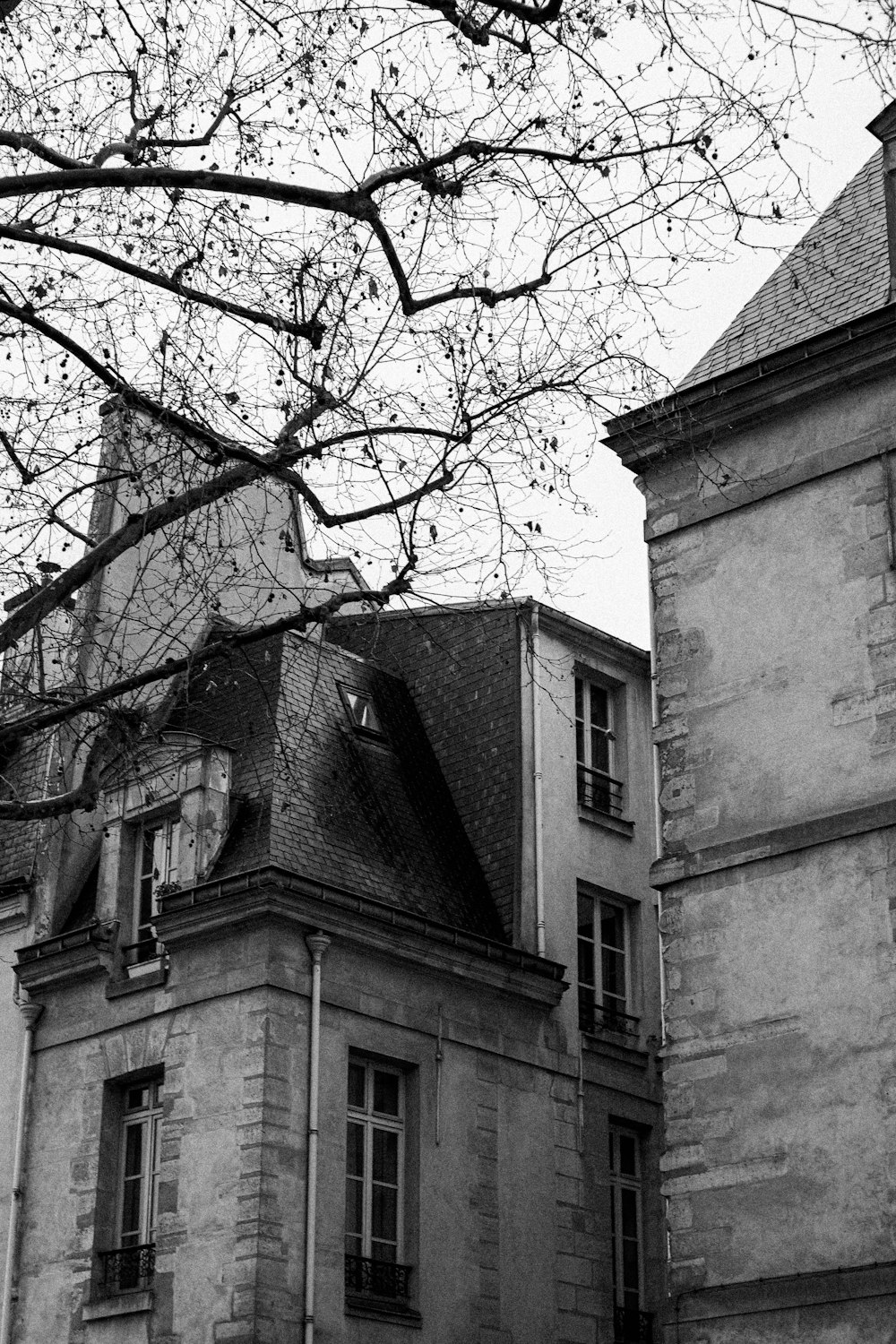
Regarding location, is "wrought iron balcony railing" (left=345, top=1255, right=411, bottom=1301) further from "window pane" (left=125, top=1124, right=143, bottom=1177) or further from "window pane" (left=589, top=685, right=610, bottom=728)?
"window pane" (left=589, top=685, right=610, bottom=728)

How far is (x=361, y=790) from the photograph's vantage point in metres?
20.5

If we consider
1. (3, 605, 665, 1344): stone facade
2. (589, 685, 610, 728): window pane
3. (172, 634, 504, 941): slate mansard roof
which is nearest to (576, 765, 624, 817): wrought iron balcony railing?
(3, 605, 665, 1344): stone facade

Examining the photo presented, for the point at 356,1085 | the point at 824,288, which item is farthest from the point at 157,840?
the point at 824,288

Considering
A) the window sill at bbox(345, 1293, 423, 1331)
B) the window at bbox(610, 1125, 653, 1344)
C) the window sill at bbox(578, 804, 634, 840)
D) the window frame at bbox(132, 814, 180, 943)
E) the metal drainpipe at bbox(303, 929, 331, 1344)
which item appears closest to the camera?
the metal drainpipe at bbox(303, 929, 331, 1344)

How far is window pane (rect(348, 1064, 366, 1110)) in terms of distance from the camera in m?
18.4

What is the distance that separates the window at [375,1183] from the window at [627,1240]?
3087 mm

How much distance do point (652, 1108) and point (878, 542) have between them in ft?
27.6

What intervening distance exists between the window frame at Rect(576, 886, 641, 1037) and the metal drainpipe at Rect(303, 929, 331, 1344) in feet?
12.6

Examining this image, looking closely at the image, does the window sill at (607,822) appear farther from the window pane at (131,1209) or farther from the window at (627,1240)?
the window pane at (131,1209)

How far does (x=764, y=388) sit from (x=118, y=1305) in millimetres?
9958

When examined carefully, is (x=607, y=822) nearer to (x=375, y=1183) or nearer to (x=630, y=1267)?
(x=630, y=1267)

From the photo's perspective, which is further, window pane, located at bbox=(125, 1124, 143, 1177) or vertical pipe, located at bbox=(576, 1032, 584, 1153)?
vertical pipe, located at bbox=(576, 1032, 584, 1153)

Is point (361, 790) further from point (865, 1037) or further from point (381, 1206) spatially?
point (865, 1037)

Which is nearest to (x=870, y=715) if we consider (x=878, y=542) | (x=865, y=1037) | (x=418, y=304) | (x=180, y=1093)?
(x=878, y=542)
